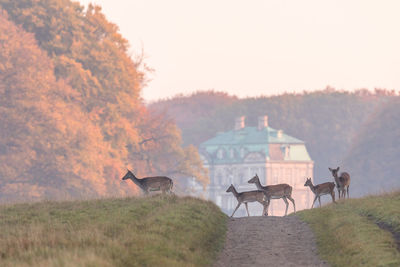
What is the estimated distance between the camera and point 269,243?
23656 millimetres

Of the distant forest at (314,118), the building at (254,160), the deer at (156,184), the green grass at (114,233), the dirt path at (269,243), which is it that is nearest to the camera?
the green grass at (114,233)

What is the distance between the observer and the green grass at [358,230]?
20.3 m

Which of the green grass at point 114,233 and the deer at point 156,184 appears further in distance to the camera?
the deer at point 156,184

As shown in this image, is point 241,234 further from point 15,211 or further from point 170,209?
point 15,211

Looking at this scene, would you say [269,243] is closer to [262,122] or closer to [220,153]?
[262,122]

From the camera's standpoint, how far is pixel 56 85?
65375 mm

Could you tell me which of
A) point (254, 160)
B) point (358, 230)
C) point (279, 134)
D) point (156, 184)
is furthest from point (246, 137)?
point (358, 230)

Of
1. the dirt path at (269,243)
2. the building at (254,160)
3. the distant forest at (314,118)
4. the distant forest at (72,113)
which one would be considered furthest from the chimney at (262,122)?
the dirt path at (269,243)

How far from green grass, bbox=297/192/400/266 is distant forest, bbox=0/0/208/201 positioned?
31.6 m

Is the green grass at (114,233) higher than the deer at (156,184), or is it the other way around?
the deer at (156,184)

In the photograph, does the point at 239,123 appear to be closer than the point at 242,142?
No

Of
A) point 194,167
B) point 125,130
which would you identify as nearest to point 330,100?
point 194,167

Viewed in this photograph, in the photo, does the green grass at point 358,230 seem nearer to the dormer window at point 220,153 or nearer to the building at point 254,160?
the building at point 254,160

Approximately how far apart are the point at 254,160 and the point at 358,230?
143m
